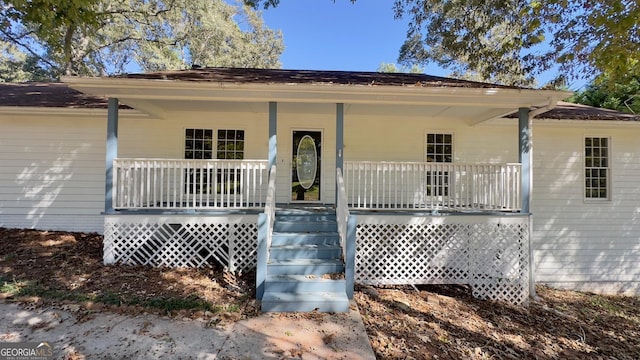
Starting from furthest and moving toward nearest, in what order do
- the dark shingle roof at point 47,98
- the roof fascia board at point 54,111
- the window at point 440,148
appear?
the window at point 440,148
the dark shingle roof at point 47,98
the roof fascia board at point 54,111

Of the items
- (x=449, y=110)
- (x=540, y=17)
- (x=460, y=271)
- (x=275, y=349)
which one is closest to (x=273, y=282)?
(x=275, y=349)

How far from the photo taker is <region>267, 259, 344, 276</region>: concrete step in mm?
5074

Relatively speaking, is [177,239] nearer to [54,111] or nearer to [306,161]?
[306,161]

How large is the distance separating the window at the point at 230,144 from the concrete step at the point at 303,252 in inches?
146

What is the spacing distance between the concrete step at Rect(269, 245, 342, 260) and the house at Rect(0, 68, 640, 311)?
279 mm

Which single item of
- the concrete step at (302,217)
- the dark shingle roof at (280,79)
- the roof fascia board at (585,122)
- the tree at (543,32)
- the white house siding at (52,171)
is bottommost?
the concrete step at (302,217)

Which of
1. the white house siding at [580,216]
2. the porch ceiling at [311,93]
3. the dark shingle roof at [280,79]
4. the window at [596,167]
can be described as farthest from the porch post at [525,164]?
the window at [596,167]

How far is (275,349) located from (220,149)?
5764 millimetres

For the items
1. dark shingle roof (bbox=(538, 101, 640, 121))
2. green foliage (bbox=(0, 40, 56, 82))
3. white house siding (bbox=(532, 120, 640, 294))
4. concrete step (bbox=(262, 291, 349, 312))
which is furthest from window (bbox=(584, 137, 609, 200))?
green foliage (bbox=(0, 40, 56, 82))

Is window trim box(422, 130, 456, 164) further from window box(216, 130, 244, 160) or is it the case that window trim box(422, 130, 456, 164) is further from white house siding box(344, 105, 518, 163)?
window box(216, 130, 244, 160)

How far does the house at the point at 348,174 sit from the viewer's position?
610 cm

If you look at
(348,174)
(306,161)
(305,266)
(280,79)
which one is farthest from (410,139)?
(305,266)

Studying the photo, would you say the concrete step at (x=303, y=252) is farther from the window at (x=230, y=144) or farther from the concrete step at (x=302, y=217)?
the window at (x=230, y=144)

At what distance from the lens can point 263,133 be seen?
8328 millimetres
